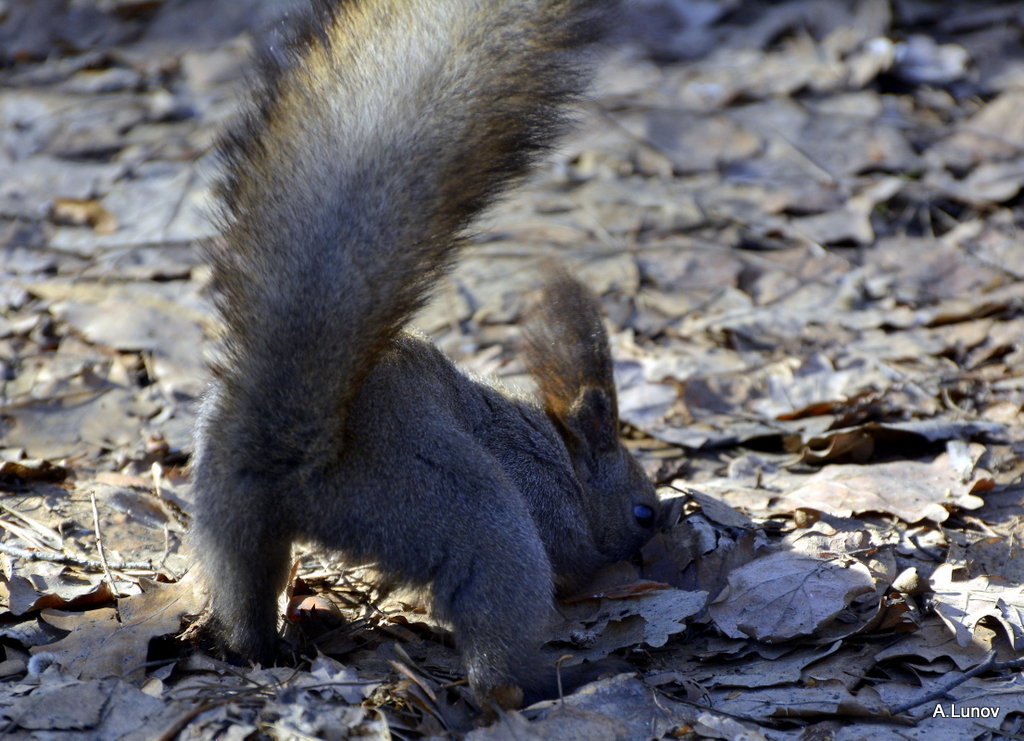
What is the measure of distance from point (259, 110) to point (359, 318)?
2.43ft

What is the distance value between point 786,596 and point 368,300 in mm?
1892

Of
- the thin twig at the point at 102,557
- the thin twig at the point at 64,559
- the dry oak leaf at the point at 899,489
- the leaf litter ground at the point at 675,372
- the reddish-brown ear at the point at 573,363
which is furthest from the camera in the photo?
the dry oak leaf at the point at 899,489

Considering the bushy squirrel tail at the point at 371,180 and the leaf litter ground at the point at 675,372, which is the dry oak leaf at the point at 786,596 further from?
the bushy squirrel tail at the point at 371,180

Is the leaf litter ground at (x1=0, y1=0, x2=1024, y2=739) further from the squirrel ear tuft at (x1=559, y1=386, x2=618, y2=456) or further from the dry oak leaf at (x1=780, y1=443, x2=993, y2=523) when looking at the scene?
the squirrel ear tuft at (x1=559, y1=386, x2=618, y2=456)

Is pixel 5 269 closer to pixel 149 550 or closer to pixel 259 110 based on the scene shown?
pixel 149 550

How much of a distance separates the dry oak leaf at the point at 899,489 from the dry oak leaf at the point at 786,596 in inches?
25.7

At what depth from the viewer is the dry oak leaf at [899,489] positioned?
4566mm

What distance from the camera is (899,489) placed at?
4.73 metres

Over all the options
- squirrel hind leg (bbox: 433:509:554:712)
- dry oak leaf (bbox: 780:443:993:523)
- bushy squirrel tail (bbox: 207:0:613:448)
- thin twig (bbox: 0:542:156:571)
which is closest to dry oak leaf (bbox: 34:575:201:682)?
thin twig (bbox: 0:542:156:571)

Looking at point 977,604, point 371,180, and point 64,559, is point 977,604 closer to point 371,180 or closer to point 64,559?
point 371,180

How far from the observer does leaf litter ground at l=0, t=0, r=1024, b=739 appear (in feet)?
11.1

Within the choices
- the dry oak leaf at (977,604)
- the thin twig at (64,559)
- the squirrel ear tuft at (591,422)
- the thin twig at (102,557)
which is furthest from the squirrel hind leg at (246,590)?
the dry oak leaf at (977,604)

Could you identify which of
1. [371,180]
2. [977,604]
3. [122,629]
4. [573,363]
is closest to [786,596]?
[977,604]

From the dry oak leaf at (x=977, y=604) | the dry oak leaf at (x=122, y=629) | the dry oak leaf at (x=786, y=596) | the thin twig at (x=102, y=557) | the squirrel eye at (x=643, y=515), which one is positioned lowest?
the squirrel eye at (x=643, y=515)
